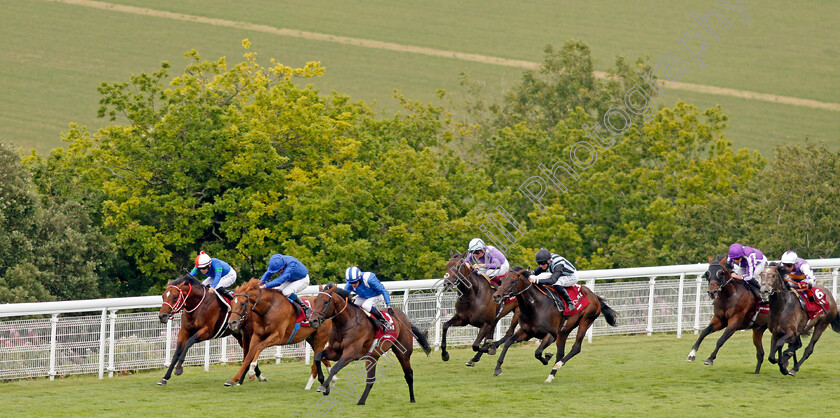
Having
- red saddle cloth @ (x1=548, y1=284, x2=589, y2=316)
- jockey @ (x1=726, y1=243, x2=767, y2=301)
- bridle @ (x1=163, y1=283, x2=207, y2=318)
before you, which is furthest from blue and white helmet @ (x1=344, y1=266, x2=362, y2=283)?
jockey @ (x1=726, y1=243, x2=767, y2=301)

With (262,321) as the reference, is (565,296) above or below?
above

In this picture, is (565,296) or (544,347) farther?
(565,296)

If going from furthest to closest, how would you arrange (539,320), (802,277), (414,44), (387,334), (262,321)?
(414,44)
(802,277)
(539,320)
(262,321)
(387,334)

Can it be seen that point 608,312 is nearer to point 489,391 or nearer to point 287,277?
point 489,391

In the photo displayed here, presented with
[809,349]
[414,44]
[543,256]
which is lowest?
[809,349]

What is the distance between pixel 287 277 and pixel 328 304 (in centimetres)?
170

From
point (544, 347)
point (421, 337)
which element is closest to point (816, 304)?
point (544, 347)

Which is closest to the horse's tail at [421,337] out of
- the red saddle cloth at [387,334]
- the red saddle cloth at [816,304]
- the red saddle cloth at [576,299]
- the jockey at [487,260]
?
the red saddle cloth at [387,334]

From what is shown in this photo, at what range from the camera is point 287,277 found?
479 inches

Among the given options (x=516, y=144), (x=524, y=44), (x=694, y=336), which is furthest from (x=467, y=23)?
(x=694, y=336)

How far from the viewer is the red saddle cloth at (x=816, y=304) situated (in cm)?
1273

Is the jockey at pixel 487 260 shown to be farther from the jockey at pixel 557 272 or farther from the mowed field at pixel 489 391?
the mowed field at pixel 489 391

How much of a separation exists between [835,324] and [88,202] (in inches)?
824

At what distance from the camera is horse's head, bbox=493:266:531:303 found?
12109 mm
